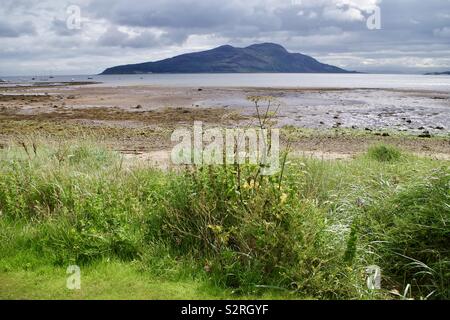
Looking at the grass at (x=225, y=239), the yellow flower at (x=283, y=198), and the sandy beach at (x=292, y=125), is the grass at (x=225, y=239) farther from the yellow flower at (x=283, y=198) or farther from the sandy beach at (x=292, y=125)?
the sandy beach at (x=292, y=125)

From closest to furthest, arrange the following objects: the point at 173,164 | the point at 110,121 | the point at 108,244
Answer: the point at 108,244
the point at 173,164
the point at 110,121

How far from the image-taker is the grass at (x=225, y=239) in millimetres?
5188

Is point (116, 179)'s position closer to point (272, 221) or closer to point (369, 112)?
point (272, 221)

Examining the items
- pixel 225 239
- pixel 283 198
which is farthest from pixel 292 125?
pixel 225 239

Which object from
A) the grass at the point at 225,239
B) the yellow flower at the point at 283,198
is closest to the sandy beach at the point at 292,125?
the grass at the point at 225,239

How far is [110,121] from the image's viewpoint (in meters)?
28.4

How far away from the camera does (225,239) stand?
18.2 feet

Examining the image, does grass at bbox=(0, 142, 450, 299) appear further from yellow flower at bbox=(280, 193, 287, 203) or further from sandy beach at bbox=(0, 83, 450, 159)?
sandy beach at bbox=(0, 83, 450, 159)

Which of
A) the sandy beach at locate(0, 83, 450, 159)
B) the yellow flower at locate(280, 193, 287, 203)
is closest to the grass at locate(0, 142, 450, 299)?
the yellow flower at locate(280, 193, 287, 203)

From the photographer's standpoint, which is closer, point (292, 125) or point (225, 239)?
point (225, 239)

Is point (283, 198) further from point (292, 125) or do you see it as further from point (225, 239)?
point (292, 125)

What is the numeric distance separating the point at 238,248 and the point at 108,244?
1.72 metres

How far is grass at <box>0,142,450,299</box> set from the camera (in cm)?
519
